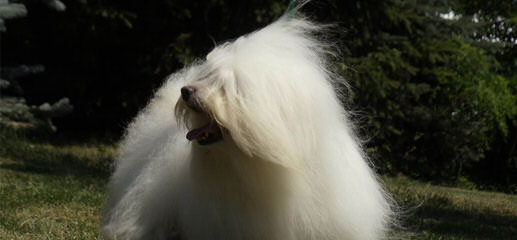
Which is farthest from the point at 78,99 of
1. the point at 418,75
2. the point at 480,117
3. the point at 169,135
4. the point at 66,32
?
the point at 169,135

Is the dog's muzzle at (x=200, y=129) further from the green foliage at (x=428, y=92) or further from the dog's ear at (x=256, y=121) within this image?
the green foliage at (x=428, y=92)

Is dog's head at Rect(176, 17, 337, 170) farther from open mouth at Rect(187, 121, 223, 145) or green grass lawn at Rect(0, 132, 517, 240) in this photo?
green grass lawn at Rect(0, 132, 517, 240)

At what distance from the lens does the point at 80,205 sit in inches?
214

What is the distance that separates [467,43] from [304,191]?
1010 cm

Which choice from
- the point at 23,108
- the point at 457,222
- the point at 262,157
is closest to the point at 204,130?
the point at 262,157

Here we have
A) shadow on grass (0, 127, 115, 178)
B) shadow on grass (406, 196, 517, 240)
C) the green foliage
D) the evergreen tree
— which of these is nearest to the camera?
shadow on grass (406, 196, 517, 240)

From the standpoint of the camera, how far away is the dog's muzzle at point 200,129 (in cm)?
280

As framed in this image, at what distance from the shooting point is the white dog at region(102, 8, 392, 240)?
278cm

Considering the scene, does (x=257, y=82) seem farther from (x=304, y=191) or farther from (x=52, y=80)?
(x=52, y=80)

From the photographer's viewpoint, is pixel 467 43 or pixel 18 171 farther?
pixel 467 43

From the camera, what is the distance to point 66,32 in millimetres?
11523

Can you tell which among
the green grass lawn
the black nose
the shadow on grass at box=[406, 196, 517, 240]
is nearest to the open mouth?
the black nose

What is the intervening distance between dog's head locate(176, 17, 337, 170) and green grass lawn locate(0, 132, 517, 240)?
70.8 inches

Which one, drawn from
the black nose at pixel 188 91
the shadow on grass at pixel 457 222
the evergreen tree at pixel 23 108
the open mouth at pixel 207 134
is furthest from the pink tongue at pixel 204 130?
the evergreen tree at pixel 23 108
